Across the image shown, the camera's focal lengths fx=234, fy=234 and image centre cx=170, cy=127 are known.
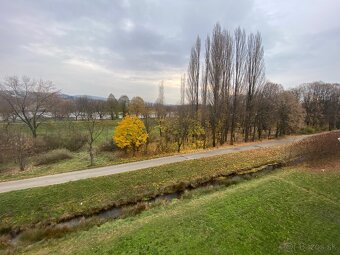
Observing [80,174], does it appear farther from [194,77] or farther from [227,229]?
[194,77]

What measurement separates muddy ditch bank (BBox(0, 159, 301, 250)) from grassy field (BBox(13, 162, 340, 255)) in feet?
2.26

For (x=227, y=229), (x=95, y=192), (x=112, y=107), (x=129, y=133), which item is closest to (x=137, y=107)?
(x=112, y=107)

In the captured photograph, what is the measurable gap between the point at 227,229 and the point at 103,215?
20.4 ft

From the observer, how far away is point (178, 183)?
15.4 meters

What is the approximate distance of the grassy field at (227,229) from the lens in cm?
805

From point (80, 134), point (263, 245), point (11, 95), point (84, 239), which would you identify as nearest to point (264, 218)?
point (263, 245)

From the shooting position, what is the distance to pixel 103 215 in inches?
463

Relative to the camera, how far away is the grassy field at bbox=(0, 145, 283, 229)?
11.4 m

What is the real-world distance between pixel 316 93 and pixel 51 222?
196ft

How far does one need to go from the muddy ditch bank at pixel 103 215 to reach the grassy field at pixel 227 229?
69 centimetres

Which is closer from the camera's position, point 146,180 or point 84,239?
point 84,239

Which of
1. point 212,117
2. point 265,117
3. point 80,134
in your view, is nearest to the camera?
point 212,117

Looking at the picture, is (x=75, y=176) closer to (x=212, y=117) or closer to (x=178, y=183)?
(x=178, y=183)

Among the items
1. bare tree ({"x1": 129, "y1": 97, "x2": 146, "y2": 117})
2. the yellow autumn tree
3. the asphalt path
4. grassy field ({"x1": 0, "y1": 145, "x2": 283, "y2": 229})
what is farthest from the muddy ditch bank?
bare tree ({"x1": 129, "y1": 97, "x2": 146, "y2": 117})
